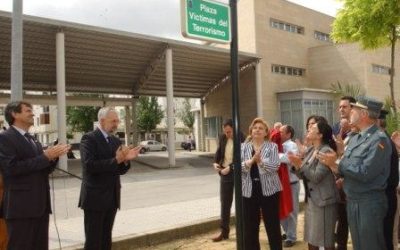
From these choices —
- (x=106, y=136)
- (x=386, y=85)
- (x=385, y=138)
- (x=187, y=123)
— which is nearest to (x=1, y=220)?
(x=106, y=136)

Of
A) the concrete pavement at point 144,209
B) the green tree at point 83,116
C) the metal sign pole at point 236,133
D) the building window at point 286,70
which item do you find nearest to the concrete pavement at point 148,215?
the concrete pavement at point 144,209

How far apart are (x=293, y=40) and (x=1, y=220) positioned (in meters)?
34.3

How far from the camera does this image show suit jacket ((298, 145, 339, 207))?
190 inches

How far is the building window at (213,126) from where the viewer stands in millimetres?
37850

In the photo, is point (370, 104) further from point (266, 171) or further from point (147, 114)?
point (147, 114)

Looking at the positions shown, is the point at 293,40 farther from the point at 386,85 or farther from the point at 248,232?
the point at 248,232

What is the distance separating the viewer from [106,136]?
17.9 ft

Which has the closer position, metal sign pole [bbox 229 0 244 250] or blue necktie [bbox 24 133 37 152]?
metal sign pole [bbox 229 0 244 250]

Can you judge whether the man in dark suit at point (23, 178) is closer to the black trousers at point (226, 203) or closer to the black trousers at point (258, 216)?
the black trousers at point (258, 216)

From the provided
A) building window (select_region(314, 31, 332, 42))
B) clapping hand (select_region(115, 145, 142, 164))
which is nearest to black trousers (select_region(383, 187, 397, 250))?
clapping hand (select_region(115, 145, 142, 164))

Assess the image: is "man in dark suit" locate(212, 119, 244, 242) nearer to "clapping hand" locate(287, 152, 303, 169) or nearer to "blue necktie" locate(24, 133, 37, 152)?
"clapping hand" locate(287, 152, 303, 169)

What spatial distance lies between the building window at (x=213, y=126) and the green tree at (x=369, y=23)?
79.9 ft

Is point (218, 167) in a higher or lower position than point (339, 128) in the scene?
lower

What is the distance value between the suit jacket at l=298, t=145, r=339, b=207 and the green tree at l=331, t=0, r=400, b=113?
28.5 feet
